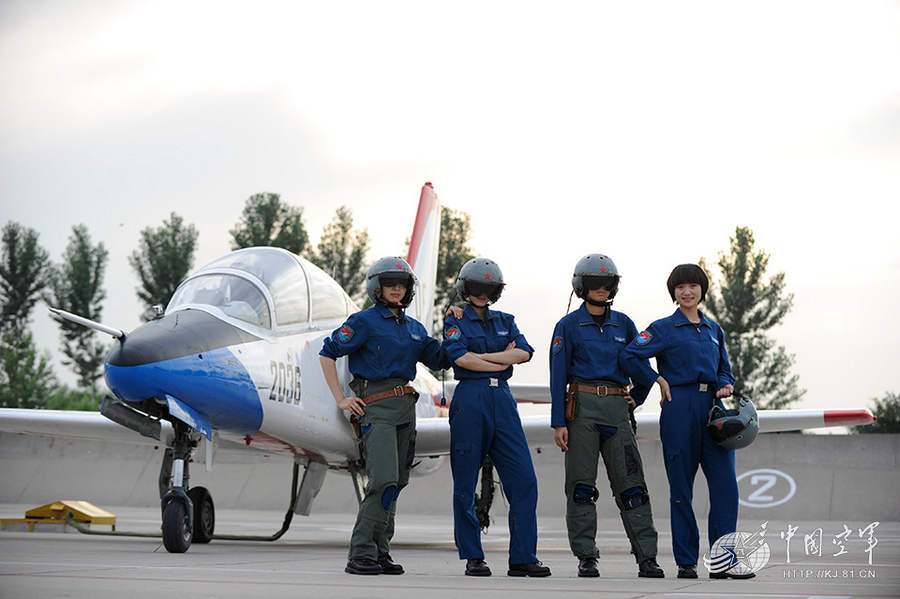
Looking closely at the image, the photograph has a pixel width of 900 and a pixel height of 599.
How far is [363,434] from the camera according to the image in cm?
689

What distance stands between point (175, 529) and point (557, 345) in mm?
3137

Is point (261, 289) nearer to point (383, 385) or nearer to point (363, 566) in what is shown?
point (383, 385)

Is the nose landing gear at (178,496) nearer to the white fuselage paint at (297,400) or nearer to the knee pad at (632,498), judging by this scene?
the white fuselage paint at (297,400)

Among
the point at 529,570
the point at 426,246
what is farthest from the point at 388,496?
the point at 426,246

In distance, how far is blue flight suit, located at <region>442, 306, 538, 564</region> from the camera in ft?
21.9

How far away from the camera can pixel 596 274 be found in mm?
6992

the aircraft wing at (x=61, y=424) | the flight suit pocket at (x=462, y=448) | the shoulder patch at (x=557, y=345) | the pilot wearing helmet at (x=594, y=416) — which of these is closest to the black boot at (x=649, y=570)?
the pilot wearing helmet at (x=594, y=416)

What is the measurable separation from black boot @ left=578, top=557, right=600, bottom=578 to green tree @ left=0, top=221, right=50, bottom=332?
183ft

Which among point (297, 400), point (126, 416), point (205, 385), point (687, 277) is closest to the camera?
point (687, 277)

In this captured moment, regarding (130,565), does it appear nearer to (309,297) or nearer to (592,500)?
(592,500)

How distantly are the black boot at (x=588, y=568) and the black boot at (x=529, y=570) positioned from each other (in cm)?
20

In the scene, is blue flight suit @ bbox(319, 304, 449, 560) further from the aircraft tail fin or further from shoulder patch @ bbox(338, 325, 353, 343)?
the aircraft tail fin

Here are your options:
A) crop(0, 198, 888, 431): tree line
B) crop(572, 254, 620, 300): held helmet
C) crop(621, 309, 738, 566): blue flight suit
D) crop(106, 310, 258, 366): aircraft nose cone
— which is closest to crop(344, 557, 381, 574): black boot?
crop(621, 309, 738, 566): blue flight suit

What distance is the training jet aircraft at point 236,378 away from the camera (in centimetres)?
782
